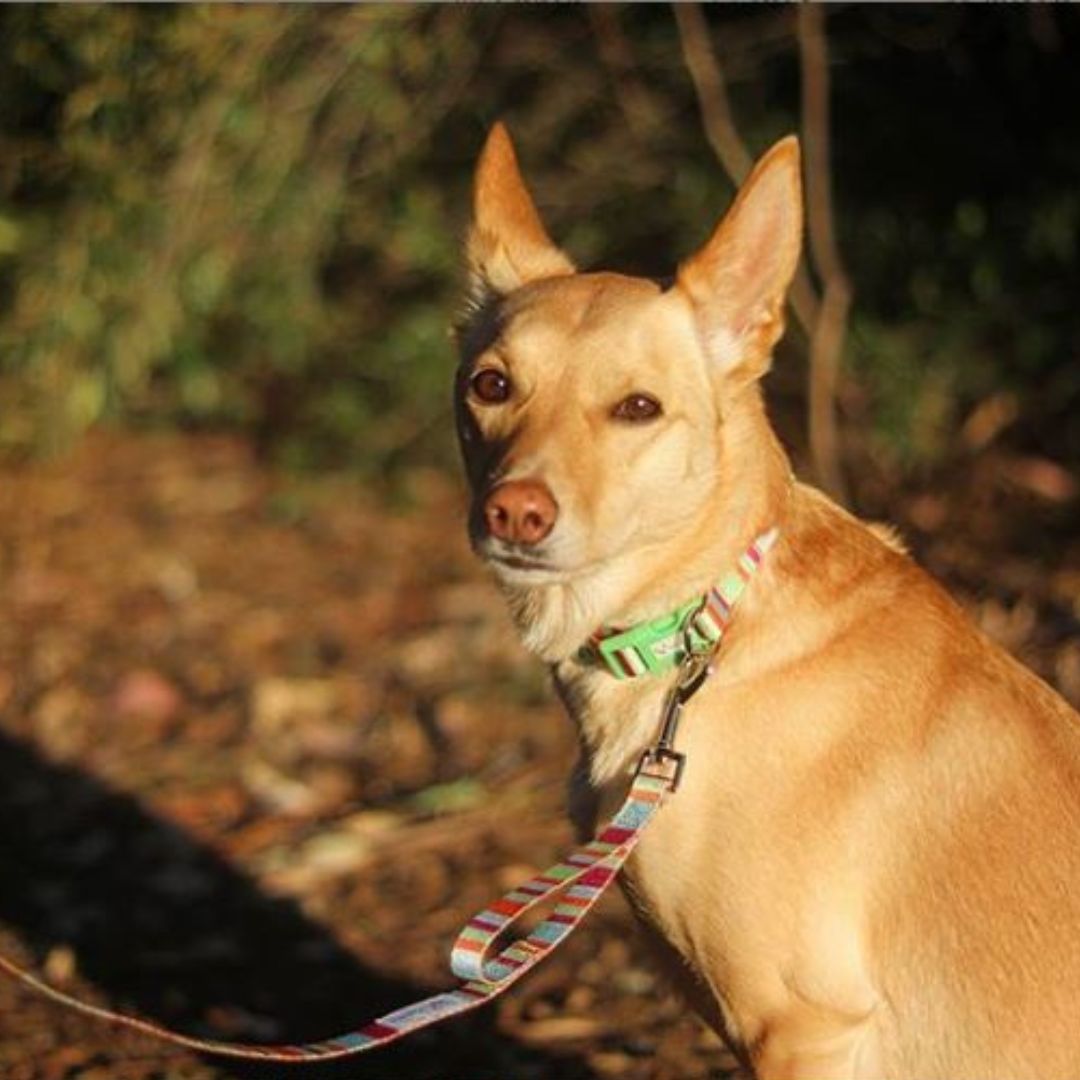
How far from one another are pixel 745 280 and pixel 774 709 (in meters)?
0.87

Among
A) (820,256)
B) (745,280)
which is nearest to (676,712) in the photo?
(745,280)

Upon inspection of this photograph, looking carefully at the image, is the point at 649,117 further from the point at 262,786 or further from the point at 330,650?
the point at 262,786

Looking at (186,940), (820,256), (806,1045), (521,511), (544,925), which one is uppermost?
(521,511)

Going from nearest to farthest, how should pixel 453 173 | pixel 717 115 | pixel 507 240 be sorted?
1. pixel 507 240
2. pixel 717 115
3. pixel 453 173

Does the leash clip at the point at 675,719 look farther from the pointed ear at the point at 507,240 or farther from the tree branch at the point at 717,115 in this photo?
the tree branch at the point at 717,115

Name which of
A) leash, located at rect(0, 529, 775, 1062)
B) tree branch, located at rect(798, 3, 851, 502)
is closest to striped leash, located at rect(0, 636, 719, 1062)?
leash, located at rect(0, 529, 775, 1062)

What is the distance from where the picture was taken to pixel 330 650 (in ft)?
24.6

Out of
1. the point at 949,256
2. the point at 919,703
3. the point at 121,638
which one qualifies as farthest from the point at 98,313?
the point at 919,703

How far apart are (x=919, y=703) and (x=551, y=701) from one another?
131 inches

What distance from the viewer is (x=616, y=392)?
153 inches

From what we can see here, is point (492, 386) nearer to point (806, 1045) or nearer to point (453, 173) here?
point (806, 1045)

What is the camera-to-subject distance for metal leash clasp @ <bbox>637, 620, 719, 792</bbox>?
3.58m

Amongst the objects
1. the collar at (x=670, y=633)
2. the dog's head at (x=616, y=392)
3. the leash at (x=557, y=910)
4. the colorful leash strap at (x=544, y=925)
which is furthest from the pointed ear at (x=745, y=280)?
the colorful leash strap at (x=544, y=925)

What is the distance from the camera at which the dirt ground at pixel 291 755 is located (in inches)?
199
